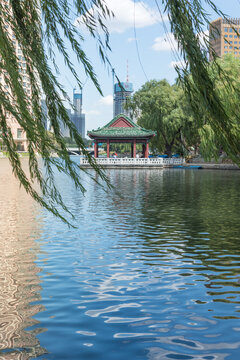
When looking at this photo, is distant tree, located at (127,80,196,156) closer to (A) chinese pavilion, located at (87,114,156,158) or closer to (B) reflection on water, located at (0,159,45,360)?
(A) chinese pavilion, located at (87,114,156,158)

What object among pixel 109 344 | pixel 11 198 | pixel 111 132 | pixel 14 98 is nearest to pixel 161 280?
pixel 109 344

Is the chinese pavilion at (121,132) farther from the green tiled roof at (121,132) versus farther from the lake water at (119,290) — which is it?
the lake water at (119,290)

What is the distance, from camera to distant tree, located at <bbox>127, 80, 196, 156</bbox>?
Answer: 4903cm

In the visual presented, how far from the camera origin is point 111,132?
47.3 metres

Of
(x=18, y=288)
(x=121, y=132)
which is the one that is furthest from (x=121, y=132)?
(x=18, y=288)

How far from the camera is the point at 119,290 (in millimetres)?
5609

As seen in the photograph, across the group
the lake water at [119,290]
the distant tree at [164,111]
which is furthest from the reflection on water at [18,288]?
the distant tree at [164,111]

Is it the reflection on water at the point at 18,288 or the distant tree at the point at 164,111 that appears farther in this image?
the distant tree at the point at 164,111

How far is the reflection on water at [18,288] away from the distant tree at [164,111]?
39.0 metres

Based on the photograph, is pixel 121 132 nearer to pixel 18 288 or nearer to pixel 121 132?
pixel 121 132

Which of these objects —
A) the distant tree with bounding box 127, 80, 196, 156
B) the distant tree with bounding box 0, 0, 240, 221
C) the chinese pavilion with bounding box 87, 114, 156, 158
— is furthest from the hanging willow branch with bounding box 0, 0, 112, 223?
the distant tree with bounding box 127, 80, 196, 156

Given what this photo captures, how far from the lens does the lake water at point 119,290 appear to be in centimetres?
400

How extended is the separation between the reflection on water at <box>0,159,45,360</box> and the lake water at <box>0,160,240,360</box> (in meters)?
0.01

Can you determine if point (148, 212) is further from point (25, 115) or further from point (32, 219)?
point (25, 115)
